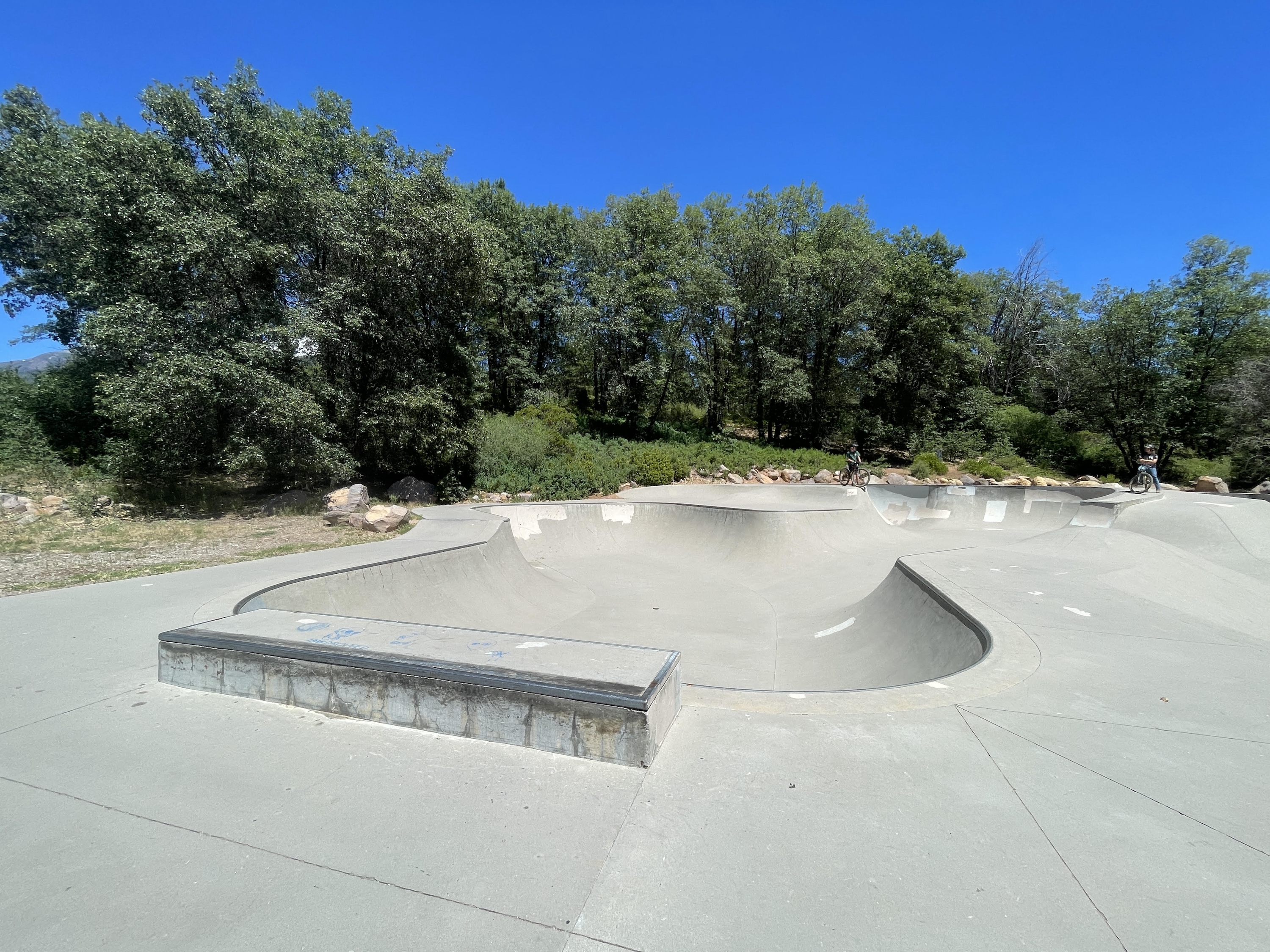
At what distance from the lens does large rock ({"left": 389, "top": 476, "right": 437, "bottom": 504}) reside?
49.2 ft

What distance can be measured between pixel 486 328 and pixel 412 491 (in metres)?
14.4

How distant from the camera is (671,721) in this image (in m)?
3.08

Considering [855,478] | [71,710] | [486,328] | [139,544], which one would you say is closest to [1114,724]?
[71,710]

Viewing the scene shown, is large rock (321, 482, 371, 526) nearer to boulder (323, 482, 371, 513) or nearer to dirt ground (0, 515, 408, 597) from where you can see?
boulder (323, 482, 371, 513)

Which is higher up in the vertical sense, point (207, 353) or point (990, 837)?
point (207, 353)

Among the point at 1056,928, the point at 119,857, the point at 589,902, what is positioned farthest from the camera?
the point at 119,857

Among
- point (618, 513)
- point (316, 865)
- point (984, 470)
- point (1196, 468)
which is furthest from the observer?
point (984, 470)

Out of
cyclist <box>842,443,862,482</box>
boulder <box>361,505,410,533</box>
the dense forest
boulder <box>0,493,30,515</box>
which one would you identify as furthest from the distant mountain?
cyclist <box>842,443,862,482</box>

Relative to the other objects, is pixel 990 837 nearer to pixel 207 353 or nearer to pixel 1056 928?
pixel 1056 928

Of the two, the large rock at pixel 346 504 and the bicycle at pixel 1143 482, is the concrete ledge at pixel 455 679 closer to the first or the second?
the large rock at pixel 346 504

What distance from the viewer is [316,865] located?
1.98 metres

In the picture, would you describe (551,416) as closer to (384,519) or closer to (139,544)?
(384,519)

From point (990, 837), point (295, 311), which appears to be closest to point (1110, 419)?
point (990, 837)

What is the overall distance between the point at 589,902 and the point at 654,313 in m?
26.8
